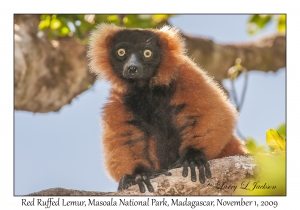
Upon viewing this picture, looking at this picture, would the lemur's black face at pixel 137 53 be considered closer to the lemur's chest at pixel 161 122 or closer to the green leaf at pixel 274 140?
the lemur's chest at pixel 161 122

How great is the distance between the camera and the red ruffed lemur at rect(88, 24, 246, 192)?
4664 millimetres

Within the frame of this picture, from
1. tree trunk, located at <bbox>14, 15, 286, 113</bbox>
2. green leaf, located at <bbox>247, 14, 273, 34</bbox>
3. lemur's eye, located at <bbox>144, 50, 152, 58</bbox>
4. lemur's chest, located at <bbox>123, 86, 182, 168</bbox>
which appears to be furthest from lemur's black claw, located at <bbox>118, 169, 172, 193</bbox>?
green leaf, located at <bbox>247, 14, 273, 34</bbox>

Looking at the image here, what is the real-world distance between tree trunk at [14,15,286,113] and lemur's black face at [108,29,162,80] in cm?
76

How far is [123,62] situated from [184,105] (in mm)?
1006

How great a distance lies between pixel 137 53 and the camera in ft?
17.5

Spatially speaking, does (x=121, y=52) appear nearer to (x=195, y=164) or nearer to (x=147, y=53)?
(x=147, y=53)

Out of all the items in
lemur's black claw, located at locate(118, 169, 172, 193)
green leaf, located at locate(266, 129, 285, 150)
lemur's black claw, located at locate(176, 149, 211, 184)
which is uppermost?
green leaf, located at locate(266, 129, 285, 150)

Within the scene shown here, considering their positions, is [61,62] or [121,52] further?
[61,62]

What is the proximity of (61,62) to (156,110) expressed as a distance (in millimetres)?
3034

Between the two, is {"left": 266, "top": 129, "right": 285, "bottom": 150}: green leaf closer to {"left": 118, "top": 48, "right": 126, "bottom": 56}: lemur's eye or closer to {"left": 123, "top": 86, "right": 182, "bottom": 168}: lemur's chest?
{"left": 123, "top": 86, "right": 182, "bottom": 168}: lemur's chest

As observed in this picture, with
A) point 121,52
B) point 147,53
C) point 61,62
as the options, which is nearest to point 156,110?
point 147,53

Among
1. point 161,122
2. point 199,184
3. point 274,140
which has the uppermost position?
point 161,122
